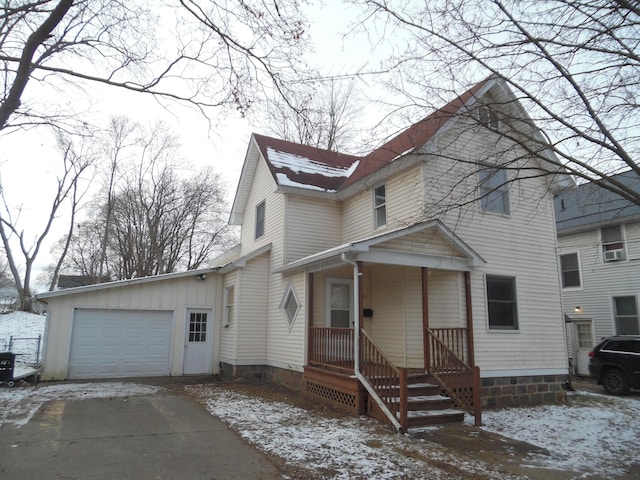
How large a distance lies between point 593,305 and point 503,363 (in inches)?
392

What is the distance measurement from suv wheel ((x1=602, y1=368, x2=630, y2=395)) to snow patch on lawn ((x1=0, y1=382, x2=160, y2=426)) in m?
12.5

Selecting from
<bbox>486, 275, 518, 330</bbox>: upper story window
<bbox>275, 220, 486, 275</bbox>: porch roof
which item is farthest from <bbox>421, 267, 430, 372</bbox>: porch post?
<bbox>486, 275, 518, 330</bbox>: upper story window

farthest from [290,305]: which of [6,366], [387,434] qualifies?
[6,366]

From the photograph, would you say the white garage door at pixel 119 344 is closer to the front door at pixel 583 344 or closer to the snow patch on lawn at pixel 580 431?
the snow patch on lawn at pixel 580 431

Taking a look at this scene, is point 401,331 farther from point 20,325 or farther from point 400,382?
point 20,325

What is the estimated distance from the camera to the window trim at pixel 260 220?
1442 centimetres

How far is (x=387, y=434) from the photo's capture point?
22.8 feet

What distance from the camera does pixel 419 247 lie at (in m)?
9.19

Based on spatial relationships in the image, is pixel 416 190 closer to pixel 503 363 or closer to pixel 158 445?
pixel 503 363

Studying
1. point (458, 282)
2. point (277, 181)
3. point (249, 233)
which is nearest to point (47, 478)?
point (458, 282)

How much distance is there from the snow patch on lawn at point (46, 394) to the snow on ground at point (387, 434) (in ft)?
0.06

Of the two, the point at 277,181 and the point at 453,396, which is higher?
the point at 277,181

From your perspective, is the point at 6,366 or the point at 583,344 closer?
the point at 6,366

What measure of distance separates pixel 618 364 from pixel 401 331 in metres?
7.24
